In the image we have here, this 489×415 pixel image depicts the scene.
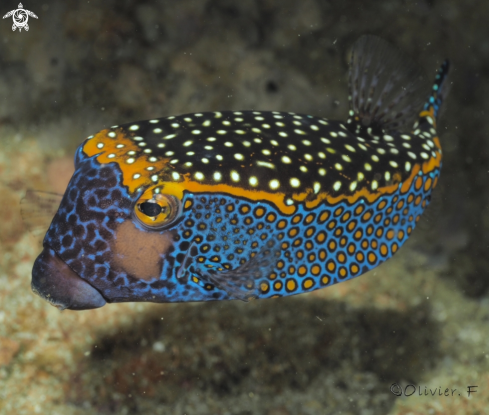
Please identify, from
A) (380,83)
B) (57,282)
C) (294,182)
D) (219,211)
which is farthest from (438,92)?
(57,282)

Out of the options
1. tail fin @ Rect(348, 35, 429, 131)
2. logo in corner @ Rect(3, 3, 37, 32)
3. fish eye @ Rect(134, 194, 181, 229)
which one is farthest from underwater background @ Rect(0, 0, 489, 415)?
fish eye @ Rect(134, 194, 181, 229)

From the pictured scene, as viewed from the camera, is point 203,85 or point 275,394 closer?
point 275,394

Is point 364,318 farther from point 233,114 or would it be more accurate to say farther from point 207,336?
point 233,114

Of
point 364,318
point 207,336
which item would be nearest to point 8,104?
point 207,336

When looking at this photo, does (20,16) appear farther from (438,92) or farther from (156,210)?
(438,92)

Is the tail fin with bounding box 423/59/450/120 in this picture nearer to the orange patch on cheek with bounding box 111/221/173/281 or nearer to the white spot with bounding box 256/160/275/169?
the white spot with bounding box 256/160/275/169
